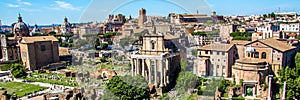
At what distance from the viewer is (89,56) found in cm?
2914

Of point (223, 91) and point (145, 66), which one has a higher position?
point (145, 66)

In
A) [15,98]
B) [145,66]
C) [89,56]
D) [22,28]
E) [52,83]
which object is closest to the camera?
[15,98]

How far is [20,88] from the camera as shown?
18.7 m

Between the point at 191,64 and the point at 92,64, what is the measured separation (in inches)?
456

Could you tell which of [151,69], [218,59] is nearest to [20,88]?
[151,69]

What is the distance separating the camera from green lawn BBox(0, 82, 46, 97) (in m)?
17.6

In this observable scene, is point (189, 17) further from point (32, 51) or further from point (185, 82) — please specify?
point (185, 82)

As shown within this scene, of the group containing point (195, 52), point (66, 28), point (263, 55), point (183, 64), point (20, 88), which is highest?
point (66, 28)

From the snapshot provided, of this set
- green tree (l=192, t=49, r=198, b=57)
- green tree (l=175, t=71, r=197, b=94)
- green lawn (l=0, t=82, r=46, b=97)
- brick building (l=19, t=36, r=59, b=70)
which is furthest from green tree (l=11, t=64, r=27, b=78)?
green tree (l=175, t=71, r=197, b=94)

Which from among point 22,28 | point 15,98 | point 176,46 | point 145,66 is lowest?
point 15,98

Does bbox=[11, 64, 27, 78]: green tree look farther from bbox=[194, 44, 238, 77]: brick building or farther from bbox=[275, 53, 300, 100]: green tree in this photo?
bbox=[275, 53, 300, 100]: green tree

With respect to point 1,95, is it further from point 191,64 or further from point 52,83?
point 191,64

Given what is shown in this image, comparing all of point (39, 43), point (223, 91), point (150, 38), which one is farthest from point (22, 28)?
point (223, 91)

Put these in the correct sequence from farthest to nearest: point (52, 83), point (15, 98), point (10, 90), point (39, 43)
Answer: point (39, 43) < point (52, 83) < point (10, 90) < point (15, 98)
